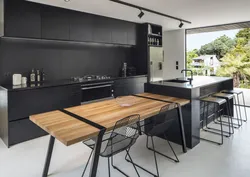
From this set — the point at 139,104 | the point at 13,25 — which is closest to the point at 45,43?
the point at 13,25

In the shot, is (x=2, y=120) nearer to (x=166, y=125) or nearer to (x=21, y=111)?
(x=21, y=111)

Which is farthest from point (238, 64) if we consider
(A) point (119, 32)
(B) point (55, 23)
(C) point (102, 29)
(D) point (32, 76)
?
(D) point (32, 76)

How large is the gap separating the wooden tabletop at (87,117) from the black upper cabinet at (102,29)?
2.32 metres

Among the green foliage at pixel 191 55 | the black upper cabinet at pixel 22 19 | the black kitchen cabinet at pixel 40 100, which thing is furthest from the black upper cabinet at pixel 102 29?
the green foliage at pixel 191 55

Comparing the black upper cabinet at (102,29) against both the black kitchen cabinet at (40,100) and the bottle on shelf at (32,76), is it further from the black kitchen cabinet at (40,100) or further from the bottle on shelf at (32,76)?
the bottle on shelf at (32,76)

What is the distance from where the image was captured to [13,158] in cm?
262

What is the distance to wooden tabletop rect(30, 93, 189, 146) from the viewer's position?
59.2 inches

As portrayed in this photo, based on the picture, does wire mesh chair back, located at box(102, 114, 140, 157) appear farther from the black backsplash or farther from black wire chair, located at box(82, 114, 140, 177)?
the black backsplash

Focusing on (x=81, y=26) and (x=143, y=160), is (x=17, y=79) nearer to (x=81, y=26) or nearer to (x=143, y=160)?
(x=81, y=26)

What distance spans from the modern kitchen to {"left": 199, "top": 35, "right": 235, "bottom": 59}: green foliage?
7.56ft

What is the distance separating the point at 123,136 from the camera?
2.03m

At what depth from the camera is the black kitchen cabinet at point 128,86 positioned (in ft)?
14.9

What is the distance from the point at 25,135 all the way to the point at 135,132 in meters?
2.17

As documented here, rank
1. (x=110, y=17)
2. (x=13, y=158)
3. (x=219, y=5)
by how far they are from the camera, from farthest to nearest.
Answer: (x=110, y=17)
(x=219, y=5)
(x=13, y=158)
